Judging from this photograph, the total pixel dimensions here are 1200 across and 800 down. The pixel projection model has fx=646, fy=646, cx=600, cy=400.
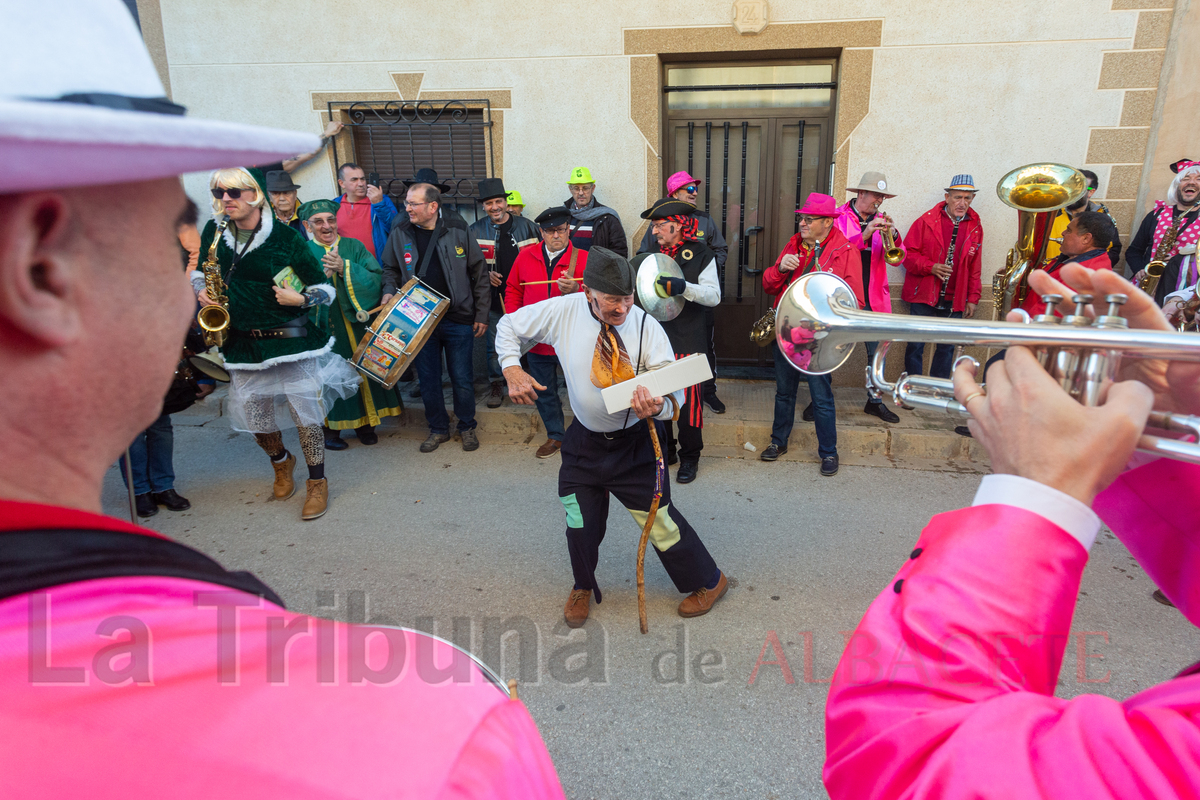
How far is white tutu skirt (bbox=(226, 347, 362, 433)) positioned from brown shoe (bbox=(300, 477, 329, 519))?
0.42 m

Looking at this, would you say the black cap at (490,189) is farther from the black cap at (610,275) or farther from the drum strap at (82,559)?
the drum strap at (82,559)

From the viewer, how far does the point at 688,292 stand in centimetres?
489

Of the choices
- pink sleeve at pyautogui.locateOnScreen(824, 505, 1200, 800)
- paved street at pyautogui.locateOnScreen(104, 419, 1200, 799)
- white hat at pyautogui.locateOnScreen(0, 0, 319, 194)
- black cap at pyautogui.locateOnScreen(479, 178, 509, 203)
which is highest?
black cap at pyautogui.locateOnScreen(479, 178, 509, 203)

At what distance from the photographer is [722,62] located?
625cm

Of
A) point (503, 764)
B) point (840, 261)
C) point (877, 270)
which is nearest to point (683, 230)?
point (840, 261)

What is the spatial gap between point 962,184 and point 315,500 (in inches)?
230

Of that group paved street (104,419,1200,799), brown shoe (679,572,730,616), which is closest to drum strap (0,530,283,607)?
paved street (104,419,1200,799)

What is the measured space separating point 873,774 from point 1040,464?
407 mm

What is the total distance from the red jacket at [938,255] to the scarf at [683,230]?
2.15m

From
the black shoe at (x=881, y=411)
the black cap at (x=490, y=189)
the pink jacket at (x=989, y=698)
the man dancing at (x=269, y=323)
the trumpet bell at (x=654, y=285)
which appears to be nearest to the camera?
the pink jacket at (x=989, y=698)

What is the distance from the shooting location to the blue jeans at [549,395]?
17.6 ft

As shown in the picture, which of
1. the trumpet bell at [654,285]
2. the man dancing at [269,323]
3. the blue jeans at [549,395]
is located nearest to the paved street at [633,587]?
the blue jeans at [549,395]

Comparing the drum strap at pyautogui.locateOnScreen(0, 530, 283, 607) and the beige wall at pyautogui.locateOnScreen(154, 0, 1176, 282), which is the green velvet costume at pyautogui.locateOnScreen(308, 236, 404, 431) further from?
the drum strap at pyautogui.locateOnScreen(0, 530, 283, 607)

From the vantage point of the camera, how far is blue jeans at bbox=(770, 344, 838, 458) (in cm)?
482
